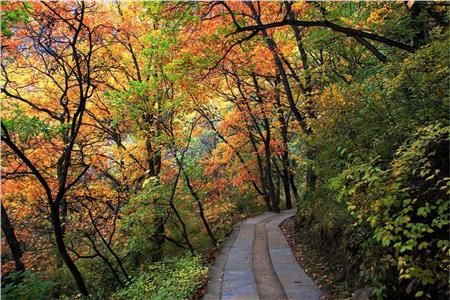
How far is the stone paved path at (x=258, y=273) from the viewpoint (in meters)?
7.17

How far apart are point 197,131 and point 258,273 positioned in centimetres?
1183

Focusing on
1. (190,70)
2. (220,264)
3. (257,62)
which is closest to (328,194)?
(220,264)

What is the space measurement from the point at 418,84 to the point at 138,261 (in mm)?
13025

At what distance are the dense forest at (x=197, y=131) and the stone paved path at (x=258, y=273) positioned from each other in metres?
0.59

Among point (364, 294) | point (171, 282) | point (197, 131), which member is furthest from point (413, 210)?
point (197, 131)

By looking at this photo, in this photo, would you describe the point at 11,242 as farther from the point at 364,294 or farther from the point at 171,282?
the point at 364,294

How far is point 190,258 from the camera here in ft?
33.8

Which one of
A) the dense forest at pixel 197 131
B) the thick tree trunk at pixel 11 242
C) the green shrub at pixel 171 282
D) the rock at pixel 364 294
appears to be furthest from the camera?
the thick tree trunk at pixel 11 242

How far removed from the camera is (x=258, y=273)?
8.74 meters

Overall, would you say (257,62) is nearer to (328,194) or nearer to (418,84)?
(328,194)

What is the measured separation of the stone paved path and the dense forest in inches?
23.4

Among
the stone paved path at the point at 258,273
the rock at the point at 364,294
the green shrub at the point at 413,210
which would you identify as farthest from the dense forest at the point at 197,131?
the stone paved path at the point at 258,273

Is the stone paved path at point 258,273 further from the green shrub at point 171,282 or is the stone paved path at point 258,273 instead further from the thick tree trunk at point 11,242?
the thick tree trunk at point 11,242

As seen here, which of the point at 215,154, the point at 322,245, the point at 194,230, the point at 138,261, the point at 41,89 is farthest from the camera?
the point at 215,154
